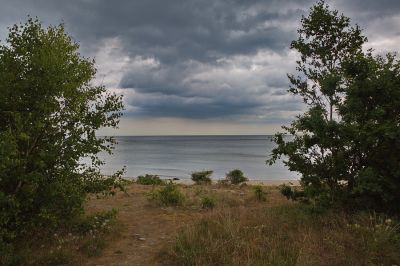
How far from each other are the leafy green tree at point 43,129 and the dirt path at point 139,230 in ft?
5.50

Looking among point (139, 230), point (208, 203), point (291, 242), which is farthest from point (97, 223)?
point (291, 242)

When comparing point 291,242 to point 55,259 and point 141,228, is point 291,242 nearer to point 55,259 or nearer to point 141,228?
point 141,228

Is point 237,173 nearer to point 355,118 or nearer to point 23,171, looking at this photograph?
point 355,118

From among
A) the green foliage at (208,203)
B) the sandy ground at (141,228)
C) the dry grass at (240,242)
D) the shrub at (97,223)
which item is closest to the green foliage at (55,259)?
the dry grass at (240,242)

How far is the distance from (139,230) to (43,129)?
15.2 feet

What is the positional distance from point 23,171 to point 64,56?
355 cm

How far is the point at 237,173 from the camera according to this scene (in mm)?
33531

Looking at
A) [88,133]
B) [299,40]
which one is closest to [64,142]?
[88,133]

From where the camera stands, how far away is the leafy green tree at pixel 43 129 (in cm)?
913

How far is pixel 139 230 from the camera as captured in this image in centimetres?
1195

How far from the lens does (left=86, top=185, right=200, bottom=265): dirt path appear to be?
9523 mm

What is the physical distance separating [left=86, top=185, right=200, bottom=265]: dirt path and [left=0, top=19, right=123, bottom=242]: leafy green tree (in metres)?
1.68

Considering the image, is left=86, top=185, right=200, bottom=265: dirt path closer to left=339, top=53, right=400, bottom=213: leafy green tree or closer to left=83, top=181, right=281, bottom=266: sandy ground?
left=83, top=181, right=281, bottom=266: sandy ground

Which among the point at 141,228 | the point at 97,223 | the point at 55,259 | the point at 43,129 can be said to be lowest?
the point at 55,259
